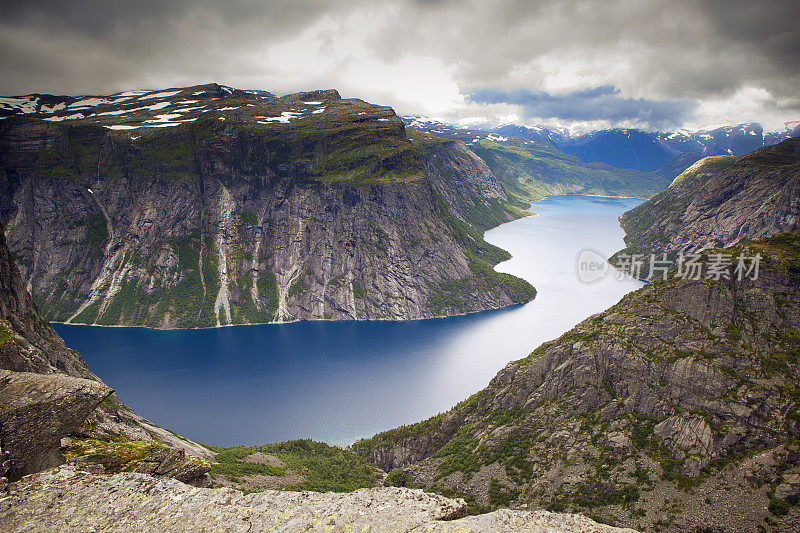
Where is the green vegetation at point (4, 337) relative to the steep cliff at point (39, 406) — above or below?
above

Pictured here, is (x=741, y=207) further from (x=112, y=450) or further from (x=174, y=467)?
(x=112, y=450)

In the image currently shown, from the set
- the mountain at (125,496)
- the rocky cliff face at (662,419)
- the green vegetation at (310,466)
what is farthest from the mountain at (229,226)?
the mountain at (125,496)

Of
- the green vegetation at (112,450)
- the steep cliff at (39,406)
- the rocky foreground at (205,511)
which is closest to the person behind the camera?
the rocky foreground at (205,511)

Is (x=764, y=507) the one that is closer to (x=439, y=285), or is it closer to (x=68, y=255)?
(x=439, y=285)

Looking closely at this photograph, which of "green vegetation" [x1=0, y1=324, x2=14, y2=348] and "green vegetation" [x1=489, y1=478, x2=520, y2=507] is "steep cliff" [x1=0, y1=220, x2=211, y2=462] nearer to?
"green vegetation" [x1=0, y1=324, x2=14, y2=348]

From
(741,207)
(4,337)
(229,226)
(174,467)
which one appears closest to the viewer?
(174,467)

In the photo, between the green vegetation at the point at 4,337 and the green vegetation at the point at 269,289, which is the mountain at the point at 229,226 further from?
the green vegetation at the point at 4,337

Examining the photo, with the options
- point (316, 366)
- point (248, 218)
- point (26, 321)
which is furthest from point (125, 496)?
point (248, 218)

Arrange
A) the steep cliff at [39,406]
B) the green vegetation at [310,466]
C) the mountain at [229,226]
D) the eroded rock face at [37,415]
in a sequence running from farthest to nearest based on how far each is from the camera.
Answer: the mountain at [229,226] < the green vegetation at [310,466] < the steep cliff at [39,406] < the eroded rock face at [37,415]

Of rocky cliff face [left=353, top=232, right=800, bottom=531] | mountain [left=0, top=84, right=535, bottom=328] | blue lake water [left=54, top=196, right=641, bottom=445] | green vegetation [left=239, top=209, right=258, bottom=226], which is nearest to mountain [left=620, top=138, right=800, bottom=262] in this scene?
blue lake water [left=54, top=196, right=641, bottom=445]
